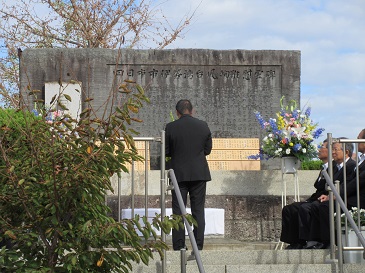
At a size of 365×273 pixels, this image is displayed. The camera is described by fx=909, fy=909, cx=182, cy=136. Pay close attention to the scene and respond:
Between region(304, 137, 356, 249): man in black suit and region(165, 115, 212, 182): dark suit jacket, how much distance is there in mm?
1257

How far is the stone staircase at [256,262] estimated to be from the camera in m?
8.54

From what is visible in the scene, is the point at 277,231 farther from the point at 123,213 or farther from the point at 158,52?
the point at 158,52

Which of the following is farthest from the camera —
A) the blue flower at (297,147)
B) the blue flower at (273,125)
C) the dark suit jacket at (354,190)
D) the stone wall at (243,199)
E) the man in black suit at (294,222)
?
the stone wall at (243,199)

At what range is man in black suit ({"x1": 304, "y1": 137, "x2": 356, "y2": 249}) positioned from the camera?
378 inches

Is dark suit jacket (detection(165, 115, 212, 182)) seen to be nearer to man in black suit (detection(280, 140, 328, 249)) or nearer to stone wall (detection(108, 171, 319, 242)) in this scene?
man in black suit (detection(280, 140, 328, 249))

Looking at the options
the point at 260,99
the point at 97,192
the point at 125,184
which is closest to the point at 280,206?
the point at 125,184

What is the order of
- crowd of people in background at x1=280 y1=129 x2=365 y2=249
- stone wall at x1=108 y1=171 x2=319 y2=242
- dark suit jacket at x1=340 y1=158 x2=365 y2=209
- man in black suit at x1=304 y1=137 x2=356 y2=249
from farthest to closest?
stone wall at x1=108 y1=171 x2=319 y2=242 → man in black suit at x1=304 y1=137 x2=356 y2=249 → crowd of people in background at x1=280 y1=129 x2=365 y2=249 → dark suit jacket at x1=340 y1=158 x2=365 y2=209

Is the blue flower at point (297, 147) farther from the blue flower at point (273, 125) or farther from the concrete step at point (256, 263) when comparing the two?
the concrete step at point (256, 263)

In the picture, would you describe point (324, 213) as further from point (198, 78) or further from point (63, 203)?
point (198, 78)

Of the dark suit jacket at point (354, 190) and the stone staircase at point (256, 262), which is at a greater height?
the dark suit jacket at point (354, 190)

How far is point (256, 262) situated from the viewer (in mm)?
8938

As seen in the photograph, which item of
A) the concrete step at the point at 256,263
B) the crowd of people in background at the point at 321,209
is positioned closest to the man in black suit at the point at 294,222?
Answer: the crowd of people in background at the point at 321,209

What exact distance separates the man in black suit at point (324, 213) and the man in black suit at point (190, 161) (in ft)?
4.07

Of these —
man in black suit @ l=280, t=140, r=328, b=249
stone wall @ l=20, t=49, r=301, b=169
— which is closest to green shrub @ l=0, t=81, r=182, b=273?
man in black suit @ l=280, t=140, r=328, b=249
